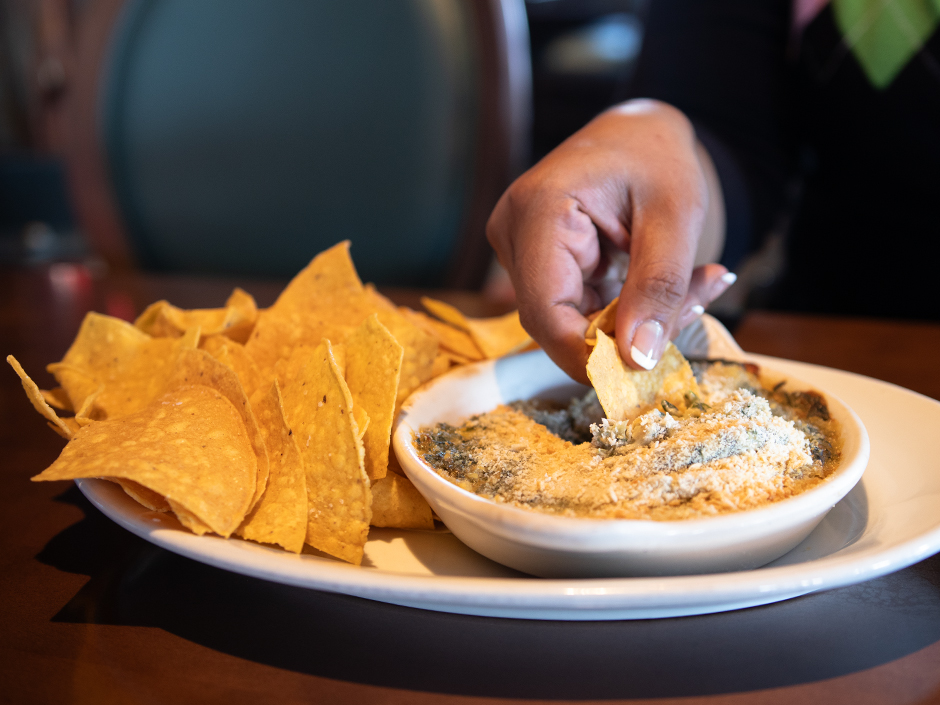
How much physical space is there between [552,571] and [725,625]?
129 millimetres

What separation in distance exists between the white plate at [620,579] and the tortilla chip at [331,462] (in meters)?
0.03

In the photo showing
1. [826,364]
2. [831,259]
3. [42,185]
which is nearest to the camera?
[826,364]

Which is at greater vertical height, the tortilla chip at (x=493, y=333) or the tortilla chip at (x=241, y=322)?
the tortilla chip at (x=241, y=322)

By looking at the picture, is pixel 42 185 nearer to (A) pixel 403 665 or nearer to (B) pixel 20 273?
(B) pixel 20 273

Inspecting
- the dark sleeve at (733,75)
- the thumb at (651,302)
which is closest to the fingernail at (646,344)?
the thumb at (651,302)

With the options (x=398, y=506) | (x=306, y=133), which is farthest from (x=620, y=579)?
(x=306, y=133)

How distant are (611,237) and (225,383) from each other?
0.50 m

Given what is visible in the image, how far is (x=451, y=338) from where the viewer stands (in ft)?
3.37

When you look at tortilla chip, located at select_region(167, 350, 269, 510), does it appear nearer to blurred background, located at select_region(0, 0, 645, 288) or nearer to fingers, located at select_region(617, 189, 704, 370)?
fingers, located at select_region(617, 189, 704, 370)

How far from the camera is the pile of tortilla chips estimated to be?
608mm

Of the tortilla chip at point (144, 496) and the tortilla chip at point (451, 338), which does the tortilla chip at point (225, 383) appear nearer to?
the tortilla chip at point (144, 496)

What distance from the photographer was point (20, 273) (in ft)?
7.02

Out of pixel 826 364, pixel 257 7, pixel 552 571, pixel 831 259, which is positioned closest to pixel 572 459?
pixel 552 571

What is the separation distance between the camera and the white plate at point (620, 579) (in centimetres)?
47
